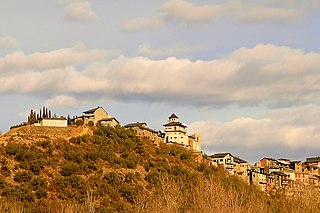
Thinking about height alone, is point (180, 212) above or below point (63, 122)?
Answer: below

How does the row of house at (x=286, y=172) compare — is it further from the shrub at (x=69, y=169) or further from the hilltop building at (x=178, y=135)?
the shrub at (x=69, y=169)

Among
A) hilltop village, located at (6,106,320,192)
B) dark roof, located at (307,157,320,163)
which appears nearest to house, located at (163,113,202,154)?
hilltop village, located at (6,106,320,192)

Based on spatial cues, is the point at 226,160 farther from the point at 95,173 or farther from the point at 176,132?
the point at 95,173

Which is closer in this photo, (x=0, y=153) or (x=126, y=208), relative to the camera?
(x=126, y=208)

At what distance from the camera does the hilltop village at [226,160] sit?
245 ft

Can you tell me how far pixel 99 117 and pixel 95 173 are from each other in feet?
59.1

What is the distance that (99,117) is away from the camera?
79188mm

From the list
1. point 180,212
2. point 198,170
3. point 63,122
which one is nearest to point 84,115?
point 63,122

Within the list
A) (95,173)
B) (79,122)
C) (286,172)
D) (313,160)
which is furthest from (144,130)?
(313,160)

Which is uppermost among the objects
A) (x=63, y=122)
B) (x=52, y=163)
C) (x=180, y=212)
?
(x=63, y=122)

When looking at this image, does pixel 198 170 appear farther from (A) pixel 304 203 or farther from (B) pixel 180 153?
(A) pixel 304 203

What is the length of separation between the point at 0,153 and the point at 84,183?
8.70m

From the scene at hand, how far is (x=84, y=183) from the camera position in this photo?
193 feet

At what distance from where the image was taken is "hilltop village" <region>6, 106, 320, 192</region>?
74.8 m
